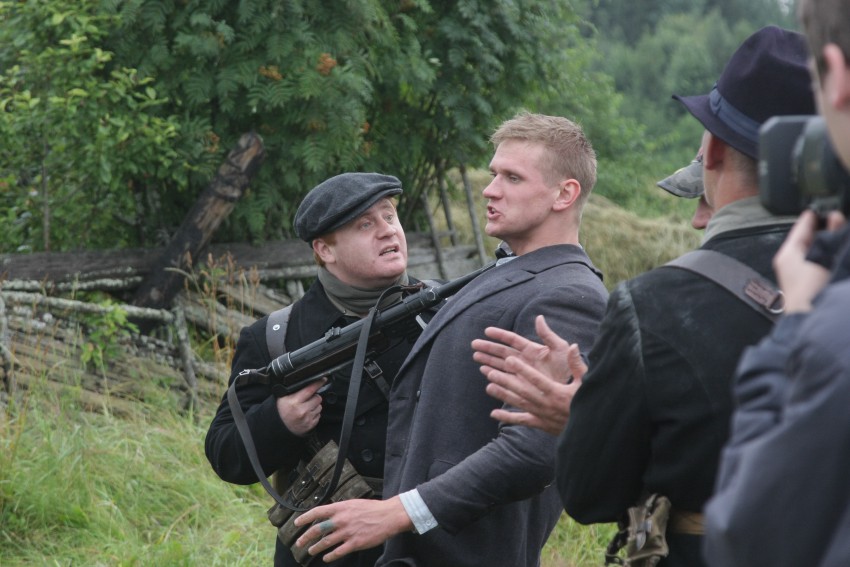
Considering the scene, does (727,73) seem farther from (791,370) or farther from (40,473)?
(40,473)

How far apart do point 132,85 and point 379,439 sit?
4.79 meters

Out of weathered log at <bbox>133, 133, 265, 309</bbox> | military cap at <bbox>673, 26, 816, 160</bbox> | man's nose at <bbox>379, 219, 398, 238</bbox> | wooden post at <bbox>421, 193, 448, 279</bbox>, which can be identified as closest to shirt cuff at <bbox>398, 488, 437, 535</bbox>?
man's nose at <bbox>379, 219, 398, 238</bbox>

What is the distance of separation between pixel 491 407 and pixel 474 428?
0.08 meters

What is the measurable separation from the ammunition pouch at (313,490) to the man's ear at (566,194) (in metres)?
1.03

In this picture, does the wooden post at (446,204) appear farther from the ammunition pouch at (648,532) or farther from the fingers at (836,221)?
the fingers at (836,221)

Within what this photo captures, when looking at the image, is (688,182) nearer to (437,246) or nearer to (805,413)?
(805,413)

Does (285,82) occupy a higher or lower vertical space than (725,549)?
lower

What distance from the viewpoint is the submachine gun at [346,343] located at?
340 centimetres

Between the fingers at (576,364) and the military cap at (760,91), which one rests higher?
A: the military cap at (760,91)

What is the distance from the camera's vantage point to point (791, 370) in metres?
1.37

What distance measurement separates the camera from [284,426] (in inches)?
137

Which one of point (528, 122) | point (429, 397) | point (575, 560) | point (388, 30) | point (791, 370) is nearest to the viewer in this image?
point (791, 370)

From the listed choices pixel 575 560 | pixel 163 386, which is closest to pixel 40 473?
pixel 163 386

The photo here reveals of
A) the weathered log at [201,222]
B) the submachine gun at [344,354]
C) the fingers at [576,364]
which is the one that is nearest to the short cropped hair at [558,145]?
the submachine gun at [344,354]
